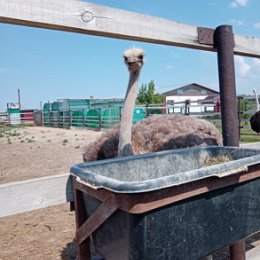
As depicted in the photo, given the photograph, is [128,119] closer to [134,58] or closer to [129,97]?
[129,97]

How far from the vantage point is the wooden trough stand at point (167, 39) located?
1047 mm

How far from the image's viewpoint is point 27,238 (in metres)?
2.82

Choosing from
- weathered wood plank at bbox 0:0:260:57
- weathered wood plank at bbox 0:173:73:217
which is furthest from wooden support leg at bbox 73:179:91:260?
weathered wood plank at bbox 0:0:260:57

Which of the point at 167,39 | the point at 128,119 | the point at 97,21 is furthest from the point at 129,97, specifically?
the point at 97,21

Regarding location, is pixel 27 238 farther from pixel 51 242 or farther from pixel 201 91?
pixel 201 91

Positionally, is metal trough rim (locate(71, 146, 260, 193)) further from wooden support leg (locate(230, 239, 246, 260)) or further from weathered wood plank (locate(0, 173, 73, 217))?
wooden support leg (locate(230, 239, 246, 260))

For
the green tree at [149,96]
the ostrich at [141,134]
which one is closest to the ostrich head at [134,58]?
the ostrich at [141,134]

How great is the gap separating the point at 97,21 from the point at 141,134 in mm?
1298

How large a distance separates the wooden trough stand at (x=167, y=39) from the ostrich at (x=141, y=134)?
56 cm

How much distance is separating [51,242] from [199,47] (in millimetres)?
1913

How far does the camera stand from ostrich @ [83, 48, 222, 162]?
2.23 m

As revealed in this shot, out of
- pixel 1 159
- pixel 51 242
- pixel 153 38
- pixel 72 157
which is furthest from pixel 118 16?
pixel 1 159

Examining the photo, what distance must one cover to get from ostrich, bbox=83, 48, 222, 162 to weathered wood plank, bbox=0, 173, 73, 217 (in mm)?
691

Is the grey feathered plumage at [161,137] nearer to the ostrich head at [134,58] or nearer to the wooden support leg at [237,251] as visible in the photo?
the ostrich head at [134,58]
